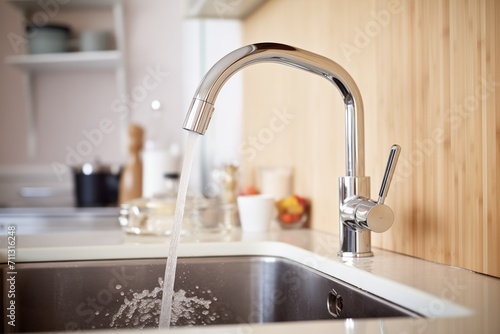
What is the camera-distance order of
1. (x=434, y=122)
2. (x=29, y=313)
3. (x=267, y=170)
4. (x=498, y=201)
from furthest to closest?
(x=267, y=170) < (x=29, y=313) < (x=434, y=122) < (x=498, y=201)

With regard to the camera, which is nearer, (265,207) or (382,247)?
(382,247)

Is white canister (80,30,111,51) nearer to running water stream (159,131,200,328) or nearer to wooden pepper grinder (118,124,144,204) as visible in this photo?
wooden pepper grinder (118,124,144,204)

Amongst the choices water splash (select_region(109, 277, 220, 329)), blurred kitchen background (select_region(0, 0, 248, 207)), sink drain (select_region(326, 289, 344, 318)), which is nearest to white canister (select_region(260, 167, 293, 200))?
water splash (select_region(109, 277, 220, 329))

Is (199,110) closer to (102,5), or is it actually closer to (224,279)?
(224,279)

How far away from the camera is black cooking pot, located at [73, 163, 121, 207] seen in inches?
92.9

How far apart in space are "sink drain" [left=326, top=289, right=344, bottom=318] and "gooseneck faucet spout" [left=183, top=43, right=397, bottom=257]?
7 centimetres

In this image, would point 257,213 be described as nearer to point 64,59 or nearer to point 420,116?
point 420,116

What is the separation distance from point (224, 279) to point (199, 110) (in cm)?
39

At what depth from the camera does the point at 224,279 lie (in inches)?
41.8

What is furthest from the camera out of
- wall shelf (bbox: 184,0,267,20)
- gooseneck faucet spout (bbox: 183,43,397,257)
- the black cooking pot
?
the black cooking pot

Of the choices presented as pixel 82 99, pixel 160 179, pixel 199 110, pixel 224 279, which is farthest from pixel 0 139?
pixel 199 110

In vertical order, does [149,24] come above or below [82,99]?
above

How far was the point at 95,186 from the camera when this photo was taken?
236 centimetres

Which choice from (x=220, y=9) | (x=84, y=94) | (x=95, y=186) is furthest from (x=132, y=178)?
(x=84, y=94)
